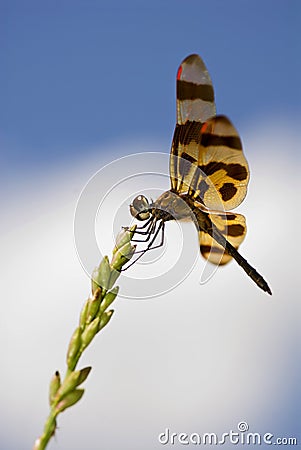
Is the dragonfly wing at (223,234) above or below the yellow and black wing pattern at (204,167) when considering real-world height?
below

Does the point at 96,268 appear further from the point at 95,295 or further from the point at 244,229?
the point at 244,229

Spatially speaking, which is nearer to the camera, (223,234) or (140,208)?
(140,208)

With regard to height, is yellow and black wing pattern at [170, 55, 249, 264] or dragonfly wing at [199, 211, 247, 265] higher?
yellow and black wing pattern at [170, 55, 249, 264]
